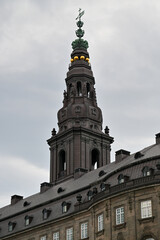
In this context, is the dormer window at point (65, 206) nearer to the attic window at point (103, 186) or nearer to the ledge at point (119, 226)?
the attic window at point (103, 186)

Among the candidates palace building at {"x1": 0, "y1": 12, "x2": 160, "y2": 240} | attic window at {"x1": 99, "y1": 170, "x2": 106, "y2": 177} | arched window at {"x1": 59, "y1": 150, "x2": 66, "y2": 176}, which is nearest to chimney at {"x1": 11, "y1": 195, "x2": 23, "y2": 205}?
palace building at {"x1": 0, "y1": 12, "x2": 160, "y2": 240}

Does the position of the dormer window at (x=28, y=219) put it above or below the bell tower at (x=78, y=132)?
below

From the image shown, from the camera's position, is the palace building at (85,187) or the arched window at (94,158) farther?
the arched window at (94,158)

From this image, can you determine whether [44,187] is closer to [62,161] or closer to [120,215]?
[62,161]

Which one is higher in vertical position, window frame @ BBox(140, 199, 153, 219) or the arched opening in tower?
the arched opening in tower

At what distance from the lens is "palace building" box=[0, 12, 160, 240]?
5856 cm

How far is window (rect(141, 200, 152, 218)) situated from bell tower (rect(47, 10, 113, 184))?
32.4 metres

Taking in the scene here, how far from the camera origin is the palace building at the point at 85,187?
2306 inches

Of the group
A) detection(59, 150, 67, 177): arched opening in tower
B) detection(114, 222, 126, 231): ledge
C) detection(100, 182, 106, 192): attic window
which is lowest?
detection(114, 222, 126, 231): ledge

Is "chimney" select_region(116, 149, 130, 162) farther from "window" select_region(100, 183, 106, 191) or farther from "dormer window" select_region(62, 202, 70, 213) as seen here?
"window" select_region(100, 183, 106, 191)

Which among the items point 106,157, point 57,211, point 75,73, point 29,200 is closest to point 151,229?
point 57,211

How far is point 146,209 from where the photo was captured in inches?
2275

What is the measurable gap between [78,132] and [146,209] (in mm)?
39169

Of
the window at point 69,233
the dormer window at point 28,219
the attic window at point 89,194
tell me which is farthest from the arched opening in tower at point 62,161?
the attic window at point 89,194
